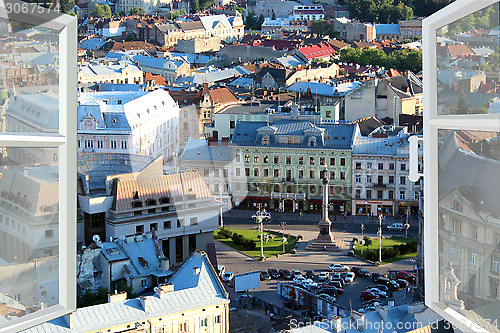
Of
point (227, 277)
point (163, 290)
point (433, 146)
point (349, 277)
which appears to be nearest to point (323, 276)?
point (349, 277)

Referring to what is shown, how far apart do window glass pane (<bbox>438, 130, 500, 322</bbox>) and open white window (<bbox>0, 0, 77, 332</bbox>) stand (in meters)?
0.59

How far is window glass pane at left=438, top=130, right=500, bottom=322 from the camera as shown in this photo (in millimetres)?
1258

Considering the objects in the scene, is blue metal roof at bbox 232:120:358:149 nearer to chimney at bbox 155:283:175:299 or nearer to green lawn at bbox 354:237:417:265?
green lawn at bbox 354:237:417:265

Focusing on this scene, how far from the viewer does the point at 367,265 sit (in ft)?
33.2

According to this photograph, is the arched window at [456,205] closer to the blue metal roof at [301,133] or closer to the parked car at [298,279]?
the parked car at [298,279]

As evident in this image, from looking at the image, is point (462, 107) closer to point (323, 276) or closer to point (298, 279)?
point (298, 279)

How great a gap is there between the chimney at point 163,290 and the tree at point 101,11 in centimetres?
3112

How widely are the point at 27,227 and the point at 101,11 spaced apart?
3655 centimetres

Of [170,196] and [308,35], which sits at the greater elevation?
[308,35]

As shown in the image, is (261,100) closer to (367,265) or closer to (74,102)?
(367,265)

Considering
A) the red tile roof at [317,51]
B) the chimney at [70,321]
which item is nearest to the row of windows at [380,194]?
the chimney at [70,321]

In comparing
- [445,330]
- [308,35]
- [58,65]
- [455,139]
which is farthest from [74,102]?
[308,35]

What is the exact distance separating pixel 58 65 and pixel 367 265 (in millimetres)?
9035

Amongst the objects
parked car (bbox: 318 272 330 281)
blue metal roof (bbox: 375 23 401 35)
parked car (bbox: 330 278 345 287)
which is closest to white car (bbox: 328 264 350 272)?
parked car (bbox: 318 272 330 281)
